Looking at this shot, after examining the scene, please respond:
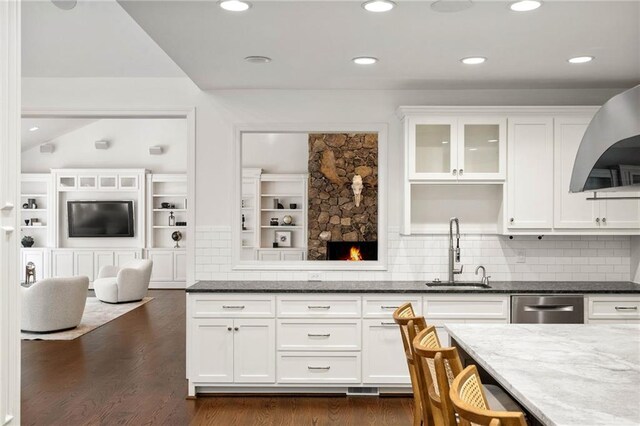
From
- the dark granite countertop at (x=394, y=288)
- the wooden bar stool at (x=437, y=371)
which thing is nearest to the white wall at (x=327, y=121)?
the dark granite countertop at (x=394, y=288)

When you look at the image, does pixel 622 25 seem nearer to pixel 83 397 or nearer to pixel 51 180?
pixel 83 397

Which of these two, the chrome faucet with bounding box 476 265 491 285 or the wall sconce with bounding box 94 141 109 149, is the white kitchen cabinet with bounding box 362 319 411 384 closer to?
the chrome faucet with bounding box 476 265 491 285

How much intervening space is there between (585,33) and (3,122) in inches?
127

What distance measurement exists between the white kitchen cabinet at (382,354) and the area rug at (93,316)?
4.09 m

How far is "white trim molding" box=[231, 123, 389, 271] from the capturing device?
5176mm

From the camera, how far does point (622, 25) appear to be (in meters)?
3.44

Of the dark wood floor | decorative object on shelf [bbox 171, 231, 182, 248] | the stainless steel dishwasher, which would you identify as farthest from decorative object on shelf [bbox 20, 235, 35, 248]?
the stainless steel dishwasher

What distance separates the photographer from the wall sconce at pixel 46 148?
11750mm

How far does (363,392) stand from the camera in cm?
477

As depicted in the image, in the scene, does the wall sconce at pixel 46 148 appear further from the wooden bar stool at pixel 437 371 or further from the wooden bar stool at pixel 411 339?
the wooden bar stool at pixel 437 371

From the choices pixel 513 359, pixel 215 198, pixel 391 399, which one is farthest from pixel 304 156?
pixel 513 359

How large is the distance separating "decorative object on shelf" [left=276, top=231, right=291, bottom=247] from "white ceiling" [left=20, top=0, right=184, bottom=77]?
5804mm

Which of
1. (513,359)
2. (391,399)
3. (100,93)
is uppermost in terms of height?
(100,93)

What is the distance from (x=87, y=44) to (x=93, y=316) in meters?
Answer: 4.53
